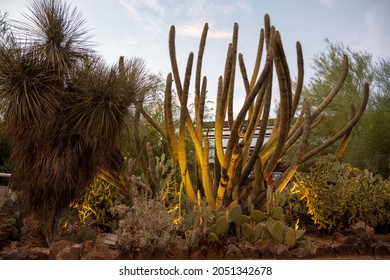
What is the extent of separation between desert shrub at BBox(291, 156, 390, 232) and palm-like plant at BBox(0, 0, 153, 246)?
7.12ft

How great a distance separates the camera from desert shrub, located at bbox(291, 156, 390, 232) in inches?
201

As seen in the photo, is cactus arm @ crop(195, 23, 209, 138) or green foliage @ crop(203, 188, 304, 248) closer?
green foliage @ crop(203, 188, 304, 248)

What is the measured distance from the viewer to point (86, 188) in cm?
470

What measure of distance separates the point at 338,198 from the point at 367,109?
5.33 metres

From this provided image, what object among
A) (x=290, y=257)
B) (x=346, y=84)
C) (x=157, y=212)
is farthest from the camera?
(x=346, y=84)

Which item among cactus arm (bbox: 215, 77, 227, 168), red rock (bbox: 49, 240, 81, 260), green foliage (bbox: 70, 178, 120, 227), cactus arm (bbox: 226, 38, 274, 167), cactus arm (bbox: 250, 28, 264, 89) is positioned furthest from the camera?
cactus arm (bbox: 250, 28, 264, 89)

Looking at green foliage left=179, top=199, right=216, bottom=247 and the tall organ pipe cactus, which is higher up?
the tall organ pipe cactus

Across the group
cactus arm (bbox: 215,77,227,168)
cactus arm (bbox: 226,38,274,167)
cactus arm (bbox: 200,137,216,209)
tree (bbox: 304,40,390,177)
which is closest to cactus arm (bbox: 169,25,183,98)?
cactus arm (bbox: 215,77,227,168)

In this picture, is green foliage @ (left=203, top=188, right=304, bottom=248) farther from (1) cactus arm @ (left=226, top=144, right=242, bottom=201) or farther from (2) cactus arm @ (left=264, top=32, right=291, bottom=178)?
(2) cactus arm @ (left=264, top=32, right=291, bottom=178)

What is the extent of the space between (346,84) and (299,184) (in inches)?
243

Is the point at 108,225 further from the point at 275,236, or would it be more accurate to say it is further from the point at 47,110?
the point at 275,236

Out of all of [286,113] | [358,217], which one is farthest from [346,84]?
[286,113]

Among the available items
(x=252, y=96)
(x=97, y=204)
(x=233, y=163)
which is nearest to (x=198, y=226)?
(x=233, y=163)

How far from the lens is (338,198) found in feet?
17.1
